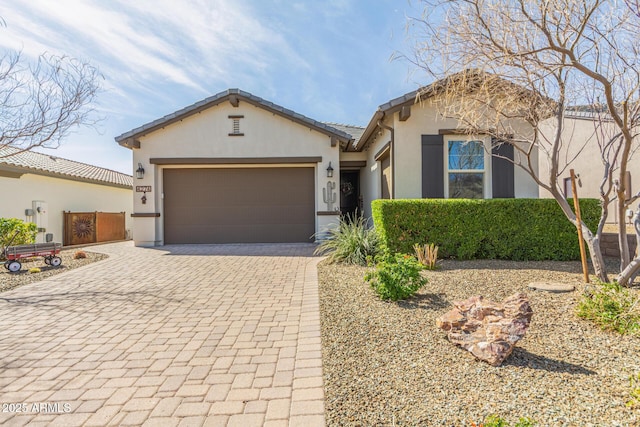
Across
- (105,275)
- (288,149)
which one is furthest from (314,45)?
(105,275)

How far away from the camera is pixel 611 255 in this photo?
6.51 m

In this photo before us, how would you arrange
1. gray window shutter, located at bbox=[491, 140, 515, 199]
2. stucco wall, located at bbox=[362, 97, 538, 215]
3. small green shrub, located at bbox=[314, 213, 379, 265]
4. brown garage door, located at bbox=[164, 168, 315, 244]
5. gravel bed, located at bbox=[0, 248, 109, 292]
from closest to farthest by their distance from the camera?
1. gravel bed, located at bbox=[0, 248, 109, 292]
2. small green shrub, located at bbox=[314, 213, 379, 265]
3. gray window shutter, located at bbox=[491, 140, 515, 199]
4. stucco wall, located at bbox=[362, 97, 538, 215]
5. brown garage door, located at bbox=[164, 168, 315, 244]

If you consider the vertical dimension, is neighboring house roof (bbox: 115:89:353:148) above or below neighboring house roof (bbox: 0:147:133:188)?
above

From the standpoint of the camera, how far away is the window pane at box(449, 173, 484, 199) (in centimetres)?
804

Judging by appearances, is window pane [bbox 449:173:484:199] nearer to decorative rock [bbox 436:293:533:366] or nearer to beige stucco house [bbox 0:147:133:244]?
decorative rock [bbox 436:293:533:366]

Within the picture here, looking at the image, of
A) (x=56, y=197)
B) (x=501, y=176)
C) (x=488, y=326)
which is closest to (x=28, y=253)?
(x=56, y=197)

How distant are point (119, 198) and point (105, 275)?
37.9ft

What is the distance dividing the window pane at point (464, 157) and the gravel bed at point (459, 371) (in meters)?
4.65

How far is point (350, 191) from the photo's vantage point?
1346 centimetres

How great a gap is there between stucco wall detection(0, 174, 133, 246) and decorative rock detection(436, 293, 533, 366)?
13.3m

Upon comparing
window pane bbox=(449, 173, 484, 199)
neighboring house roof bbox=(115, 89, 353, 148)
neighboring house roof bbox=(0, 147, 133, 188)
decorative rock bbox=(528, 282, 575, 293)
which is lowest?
decorative rock bbox=(528, 282, 575, 293)

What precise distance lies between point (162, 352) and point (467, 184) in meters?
7.63

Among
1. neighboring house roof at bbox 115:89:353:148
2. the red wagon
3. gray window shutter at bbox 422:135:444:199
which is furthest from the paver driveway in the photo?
neighboring house roof at bbox 115:89:353:148

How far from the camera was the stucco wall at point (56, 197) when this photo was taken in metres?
10.3
